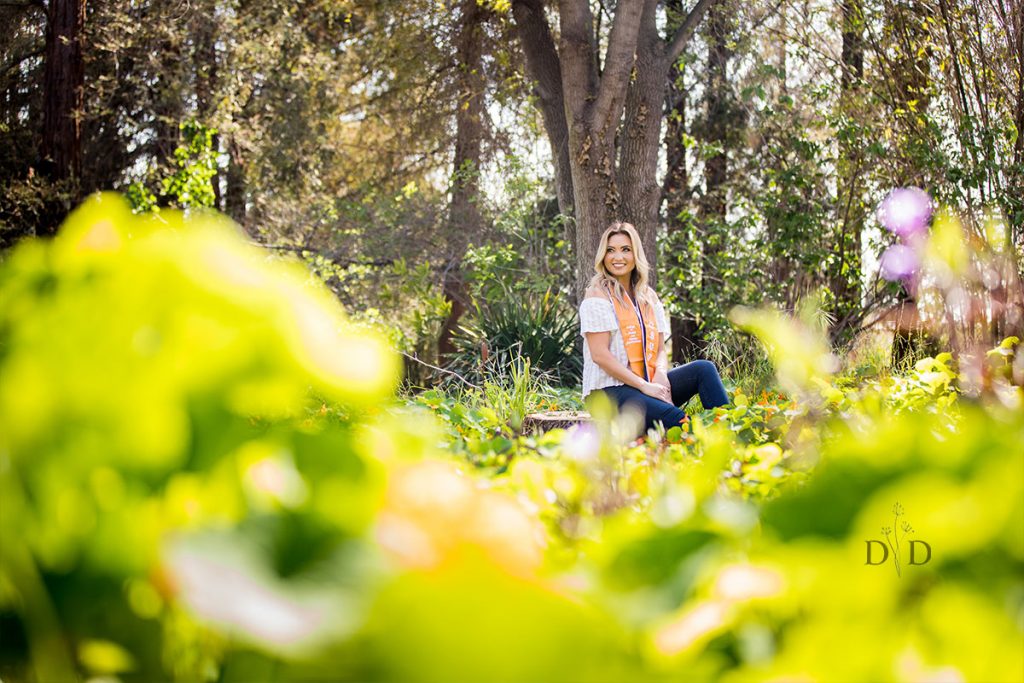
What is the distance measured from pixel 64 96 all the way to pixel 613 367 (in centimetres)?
756

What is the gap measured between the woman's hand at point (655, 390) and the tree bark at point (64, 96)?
7347 mm

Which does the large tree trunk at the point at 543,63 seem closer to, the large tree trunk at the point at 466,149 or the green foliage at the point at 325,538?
the large tree trunk at the point at 466,149

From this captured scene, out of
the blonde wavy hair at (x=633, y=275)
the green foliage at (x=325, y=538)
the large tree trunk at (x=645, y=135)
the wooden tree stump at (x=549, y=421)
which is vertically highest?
the large tree trunk at (x=645, y=135)

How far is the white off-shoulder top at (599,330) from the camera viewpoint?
4.65 meters

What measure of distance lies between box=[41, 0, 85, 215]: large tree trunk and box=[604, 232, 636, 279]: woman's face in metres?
6.80

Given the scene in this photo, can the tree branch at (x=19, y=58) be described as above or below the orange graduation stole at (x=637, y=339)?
above

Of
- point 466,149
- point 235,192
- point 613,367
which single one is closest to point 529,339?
point 613,367

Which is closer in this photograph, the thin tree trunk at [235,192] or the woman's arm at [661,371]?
the woman's arm at [661,371]

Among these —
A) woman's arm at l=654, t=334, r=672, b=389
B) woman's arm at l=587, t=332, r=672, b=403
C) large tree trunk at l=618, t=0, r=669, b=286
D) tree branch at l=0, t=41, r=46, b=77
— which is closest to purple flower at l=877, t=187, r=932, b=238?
large tree trunk at l=618, t=0, r=669, b=286

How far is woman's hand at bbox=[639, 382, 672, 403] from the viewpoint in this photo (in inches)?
181

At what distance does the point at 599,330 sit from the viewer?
4.66m

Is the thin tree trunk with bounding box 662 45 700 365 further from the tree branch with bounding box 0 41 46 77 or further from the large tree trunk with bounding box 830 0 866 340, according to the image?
the tree branch with bounding box 0 41 46 77

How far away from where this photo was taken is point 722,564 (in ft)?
1.12

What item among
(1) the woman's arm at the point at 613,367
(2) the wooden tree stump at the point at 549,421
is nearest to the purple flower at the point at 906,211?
(1) the woman's arm at the point at 613,367
